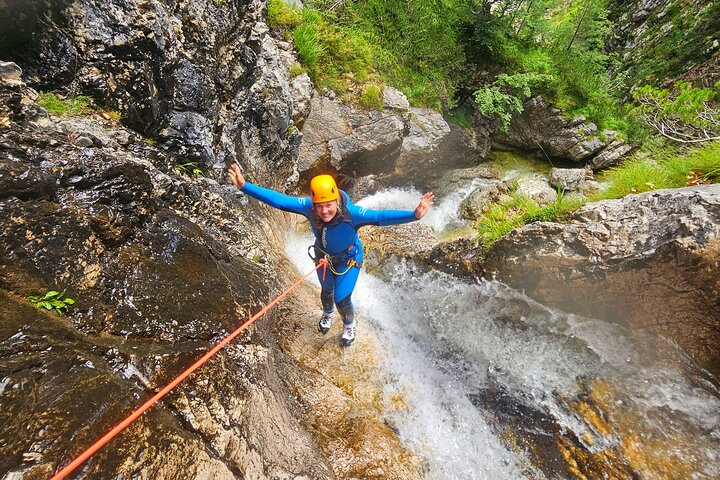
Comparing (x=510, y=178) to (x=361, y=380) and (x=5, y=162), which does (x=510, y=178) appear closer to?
(x=361, y=380)

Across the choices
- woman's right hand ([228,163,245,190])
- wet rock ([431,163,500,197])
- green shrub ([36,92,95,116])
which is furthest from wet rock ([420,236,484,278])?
green shrub ([36,92,95,116])

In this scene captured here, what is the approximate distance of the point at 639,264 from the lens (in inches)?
148

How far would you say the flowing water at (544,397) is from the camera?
3131 mm

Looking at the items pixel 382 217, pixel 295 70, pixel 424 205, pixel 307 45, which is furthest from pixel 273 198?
pixel 307 45

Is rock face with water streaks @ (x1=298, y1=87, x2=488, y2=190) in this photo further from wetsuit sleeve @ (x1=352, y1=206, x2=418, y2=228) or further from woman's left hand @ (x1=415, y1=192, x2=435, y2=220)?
woman's left hand @ (x1=415, y1=192, x2=435, y2=220)

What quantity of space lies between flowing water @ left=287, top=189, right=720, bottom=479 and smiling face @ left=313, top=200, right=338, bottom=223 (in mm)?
2141

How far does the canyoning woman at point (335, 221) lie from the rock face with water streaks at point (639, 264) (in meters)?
2.55

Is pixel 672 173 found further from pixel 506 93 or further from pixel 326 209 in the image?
pixel 506 93

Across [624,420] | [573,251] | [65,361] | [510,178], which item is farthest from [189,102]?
[510,178]

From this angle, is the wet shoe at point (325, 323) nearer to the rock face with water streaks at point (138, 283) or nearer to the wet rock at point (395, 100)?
the rock face with water streaks at point (138, 283)

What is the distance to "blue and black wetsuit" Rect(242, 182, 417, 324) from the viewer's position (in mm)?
3533

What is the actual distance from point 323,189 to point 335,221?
0.43 meters

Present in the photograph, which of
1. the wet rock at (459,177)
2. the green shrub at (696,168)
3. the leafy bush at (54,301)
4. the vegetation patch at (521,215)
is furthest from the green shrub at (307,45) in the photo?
the leafy bush at (54,301)

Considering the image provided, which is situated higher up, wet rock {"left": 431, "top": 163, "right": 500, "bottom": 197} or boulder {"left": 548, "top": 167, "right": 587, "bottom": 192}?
boulder {"left": 548, "top": 167, "right": 587, "bottom": 192}
